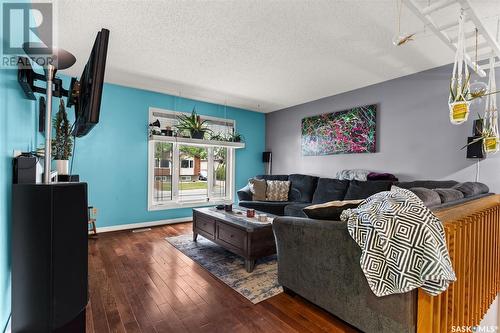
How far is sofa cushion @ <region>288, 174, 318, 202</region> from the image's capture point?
4371 millimetres

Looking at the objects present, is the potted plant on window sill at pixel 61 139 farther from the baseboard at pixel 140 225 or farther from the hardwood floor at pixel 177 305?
the baseboard at pixel 140 225

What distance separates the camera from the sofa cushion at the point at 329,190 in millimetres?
3830

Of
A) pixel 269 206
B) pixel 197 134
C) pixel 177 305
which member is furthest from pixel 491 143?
pixel 197 134

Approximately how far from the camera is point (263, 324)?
1.67 metres

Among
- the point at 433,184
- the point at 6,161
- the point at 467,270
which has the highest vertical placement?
the point at 6,161

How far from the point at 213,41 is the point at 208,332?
270cm

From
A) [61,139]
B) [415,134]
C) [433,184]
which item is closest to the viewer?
[61,139]

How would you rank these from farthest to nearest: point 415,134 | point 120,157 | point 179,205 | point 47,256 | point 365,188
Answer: point 179,205, point 120,157, point 365,188, point 415,134, point 47,256

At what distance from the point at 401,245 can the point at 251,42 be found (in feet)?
7.79

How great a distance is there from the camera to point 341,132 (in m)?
4.25

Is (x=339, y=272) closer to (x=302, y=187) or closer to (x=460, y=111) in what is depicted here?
(x=460, y=111)

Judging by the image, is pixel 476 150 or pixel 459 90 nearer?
pixel 459 90

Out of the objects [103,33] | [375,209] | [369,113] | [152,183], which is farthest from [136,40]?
[369,113]

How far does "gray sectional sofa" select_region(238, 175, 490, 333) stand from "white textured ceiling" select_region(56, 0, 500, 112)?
1621mm
